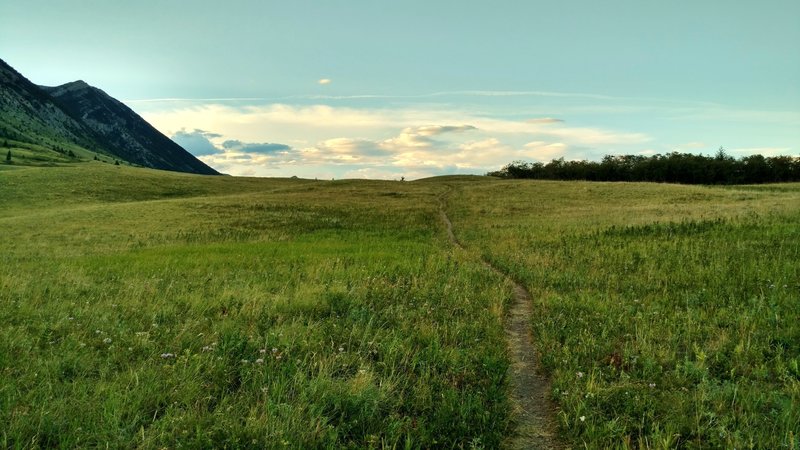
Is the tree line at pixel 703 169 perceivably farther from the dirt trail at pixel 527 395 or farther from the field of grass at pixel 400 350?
the dirt trail at pixel 527 395

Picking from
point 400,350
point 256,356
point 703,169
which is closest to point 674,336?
point 400,350

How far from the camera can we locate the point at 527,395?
6613mm

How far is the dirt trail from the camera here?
18.1ft

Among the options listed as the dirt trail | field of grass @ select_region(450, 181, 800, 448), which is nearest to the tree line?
field of grass @ select_region(450, 181, 800, 448)

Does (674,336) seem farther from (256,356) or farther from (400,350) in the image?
(256,356)

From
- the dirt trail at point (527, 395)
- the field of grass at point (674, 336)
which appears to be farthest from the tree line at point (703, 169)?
the dirt trail at point (527, 395)

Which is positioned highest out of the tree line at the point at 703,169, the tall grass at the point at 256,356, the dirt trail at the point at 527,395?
the tree line at the point at 703,169

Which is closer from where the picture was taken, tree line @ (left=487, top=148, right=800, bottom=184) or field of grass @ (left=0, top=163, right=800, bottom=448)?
field of grass @ (left=0, top=163, right=800, bottom=448)

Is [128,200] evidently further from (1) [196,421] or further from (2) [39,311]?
(1) [196,421]

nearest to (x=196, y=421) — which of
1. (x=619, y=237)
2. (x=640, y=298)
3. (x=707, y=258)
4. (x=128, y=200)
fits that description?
(x=640, y=298)

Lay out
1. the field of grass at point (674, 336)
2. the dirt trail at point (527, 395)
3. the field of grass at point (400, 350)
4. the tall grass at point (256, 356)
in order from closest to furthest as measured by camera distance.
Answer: the tall grass at point (256, 356)
the field of grass at point (400, 350)
the field of grass at point (674, 336)
the dirt trail at point (527, 395)

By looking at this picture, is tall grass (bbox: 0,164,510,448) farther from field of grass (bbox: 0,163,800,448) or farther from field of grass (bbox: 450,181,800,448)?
field of grass (bbox: 450,181,800,448)

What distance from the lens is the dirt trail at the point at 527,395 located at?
5.52 meters

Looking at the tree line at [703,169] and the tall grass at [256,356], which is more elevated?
the tree line at [703,169]
